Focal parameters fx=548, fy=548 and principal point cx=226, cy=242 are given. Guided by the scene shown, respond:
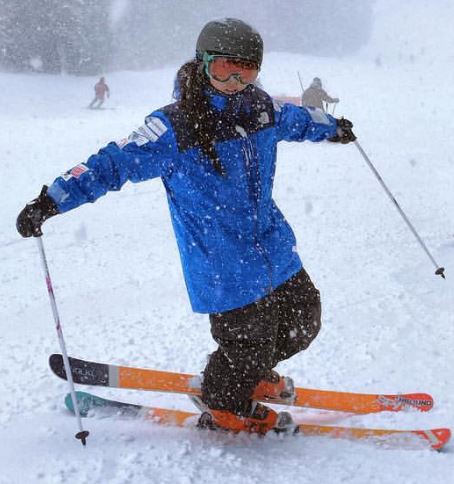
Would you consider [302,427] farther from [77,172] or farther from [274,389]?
A: [77,172]

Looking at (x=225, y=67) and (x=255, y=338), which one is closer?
(x=225, y=67)

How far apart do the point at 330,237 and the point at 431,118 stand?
11482mm

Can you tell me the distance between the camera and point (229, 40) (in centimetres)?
222

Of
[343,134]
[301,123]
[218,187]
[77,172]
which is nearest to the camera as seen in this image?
[77,172]

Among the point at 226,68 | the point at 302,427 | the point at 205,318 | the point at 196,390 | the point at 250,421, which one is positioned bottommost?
the point at 302,427

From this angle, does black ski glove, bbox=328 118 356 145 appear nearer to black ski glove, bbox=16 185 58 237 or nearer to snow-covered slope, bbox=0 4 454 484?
snow-covered slope, bbox=0 4 454 484

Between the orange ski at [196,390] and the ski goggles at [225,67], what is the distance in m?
1.55

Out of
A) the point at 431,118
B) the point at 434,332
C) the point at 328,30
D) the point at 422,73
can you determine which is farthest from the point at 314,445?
the point at 328,30

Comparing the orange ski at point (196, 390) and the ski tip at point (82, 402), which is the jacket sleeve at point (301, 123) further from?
the ski tip at point (82, 402)

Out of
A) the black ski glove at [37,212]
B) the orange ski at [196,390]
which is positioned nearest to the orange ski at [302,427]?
the orange ski at [196,390]

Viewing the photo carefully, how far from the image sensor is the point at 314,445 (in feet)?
8.77

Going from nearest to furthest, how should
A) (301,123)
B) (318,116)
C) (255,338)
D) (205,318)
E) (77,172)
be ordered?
(77,172) → (255,338) → (301,123) → (318,116) → (205,318)

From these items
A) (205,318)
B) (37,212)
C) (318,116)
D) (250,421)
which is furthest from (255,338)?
(205,318)

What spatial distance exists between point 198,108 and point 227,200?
0.40 metres
